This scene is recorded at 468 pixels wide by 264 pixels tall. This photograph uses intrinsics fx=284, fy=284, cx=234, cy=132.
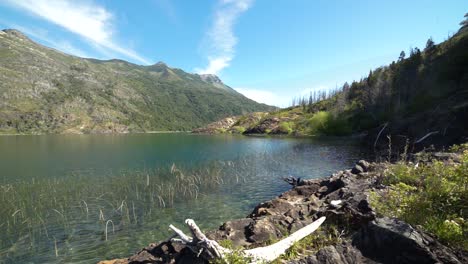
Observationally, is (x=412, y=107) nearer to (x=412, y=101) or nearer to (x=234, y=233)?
(x=412, y=101)

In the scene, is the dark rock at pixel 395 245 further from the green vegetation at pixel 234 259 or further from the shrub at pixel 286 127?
the shrub at pixel 286 127

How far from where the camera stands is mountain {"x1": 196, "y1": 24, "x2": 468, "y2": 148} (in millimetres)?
51469

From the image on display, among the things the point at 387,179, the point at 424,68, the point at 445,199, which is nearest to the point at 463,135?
the point at 387,179

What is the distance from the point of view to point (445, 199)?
31.7 ft

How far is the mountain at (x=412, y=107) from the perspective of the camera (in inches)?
2026

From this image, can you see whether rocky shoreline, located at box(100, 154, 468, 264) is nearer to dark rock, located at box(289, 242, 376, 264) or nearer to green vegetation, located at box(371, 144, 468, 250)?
dark rock, located at box(289, 242, 376, 264)

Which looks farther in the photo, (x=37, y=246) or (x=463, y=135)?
(x=463, y=135)

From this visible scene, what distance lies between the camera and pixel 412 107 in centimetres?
8256

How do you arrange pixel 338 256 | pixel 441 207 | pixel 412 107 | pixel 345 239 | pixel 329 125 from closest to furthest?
pixel 338 256 < pixel 441 207 < pixel 345 239 < pixel 412 107 < pixel 329 125

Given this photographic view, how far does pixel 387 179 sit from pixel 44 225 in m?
A: 23.4

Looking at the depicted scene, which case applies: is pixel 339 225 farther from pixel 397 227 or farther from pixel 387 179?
pixel 387 179

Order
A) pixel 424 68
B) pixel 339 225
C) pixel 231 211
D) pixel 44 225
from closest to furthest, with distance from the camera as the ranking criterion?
pixel 339 225 < pixel 44 225 < pixel 231 211 < pixel 424 68

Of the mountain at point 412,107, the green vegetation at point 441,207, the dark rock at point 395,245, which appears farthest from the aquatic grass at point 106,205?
the mountain at point 412,107

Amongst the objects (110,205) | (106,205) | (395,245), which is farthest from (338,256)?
(106,205)
